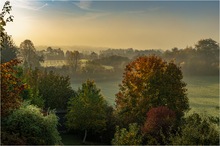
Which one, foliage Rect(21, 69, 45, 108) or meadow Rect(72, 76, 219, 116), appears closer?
foliage Rect(21, 69, 45, 108)

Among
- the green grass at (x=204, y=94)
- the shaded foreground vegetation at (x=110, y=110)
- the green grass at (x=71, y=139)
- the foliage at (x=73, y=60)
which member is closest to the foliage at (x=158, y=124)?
the shaded foreground vegetation at (x=110, y=110)

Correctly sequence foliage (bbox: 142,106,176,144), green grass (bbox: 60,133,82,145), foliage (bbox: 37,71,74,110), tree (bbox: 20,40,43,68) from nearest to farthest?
foliage (bbox: 142,106,176,144), green grass (bbox: 60,133,82,145), foliage (bbox: 37,71,74,110), tree (bbox: 20,40,43,68)

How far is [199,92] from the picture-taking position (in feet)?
269

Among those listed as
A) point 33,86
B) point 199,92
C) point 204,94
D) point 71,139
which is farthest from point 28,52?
point 71,139

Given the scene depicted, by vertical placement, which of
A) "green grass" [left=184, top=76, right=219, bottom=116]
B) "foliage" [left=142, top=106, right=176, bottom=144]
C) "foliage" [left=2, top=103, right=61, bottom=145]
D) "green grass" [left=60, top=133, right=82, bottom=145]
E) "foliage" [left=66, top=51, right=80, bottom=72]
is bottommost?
"green grass" [left=60, top=133, right=82, bottom=145]

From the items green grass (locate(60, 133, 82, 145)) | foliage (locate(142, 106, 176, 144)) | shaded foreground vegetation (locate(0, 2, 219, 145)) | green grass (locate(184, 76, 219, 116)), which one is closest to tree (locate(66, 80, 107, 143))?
shaded foreground vegetation (locate(0, 2, 219, 145))

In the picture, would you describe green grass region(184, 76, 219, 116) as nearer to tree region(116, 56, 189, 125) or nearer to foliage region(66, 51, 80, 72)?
tree region(116, 56, 189, 125)

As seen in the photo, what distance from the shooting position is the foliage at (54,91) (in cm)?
5062

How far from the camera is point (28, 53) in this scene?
10631cm

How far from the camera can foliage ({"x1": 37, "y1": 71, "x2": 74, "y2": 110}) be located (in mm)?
50625

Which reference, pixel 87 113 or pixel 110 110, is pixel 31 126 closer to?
pixel 87 113

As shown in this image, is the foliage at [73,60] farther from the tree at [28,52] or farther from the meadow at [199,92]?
the meadow at [199,92]

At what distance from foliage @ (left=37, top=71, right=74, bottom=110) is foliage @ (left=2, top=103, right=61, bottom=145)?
27.5m

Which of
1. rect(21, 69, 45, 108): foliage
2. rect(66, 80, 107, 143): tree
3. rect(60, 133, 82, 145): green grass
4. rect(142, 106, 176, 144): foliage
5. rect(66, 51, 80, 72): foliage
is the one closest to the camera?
rect(142, 106, 176, 144): foliage
